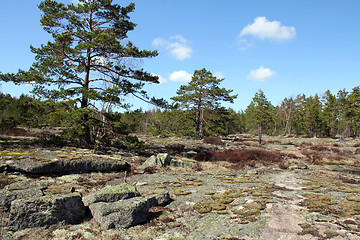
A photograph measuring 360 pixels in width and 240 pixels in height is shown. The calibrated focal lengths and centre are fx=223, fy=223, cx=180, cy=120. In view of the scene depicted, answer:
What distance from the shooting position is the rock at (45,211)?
16.3 ft

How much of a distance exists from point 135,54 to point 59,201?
11249 millimetres

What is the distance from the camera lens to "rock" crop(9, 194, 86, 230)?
4953 millimetres

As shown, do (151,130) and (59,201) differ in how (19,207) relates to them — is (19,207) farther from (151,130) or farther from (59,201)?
(151,130)

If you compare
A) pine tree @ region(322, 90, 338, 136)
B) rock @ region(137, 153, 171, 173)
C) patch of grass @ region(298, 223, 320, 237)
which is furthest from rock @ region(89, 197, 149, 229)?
pine tree @ region(322, 90, 338, 136)

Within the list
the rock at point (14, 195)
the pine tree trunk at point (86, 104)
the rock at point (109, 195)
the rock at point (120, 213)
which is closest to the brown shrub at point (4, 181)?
the rock at point (14, 195)

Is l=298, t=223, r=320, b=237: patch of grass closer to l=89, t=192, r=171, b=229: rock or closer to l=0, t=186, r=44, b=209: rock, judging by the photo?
l=89, t=192, r=171, b=229: rock

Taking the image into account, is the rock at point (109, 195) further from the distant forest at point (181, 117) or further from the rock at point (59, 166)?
the distant forest at point (181, 117)

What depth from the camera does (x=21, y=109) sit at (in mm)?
12445

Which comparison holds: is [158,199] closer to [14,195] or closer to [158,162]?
[14,195]

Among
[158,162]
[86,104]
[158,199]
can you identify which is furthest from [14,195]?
[86,104]

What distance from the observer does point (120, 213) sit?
533cm

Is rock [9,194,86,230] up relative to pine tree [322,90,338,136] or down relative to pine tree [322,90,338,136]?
down

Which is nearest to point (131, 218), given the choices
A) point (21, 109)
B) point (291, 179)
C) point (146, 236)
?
point (146, 236)

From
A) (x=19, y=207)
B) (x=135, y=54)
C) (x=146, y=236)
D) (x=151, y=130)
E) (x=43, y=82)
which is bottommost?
(x=146, y=236)
